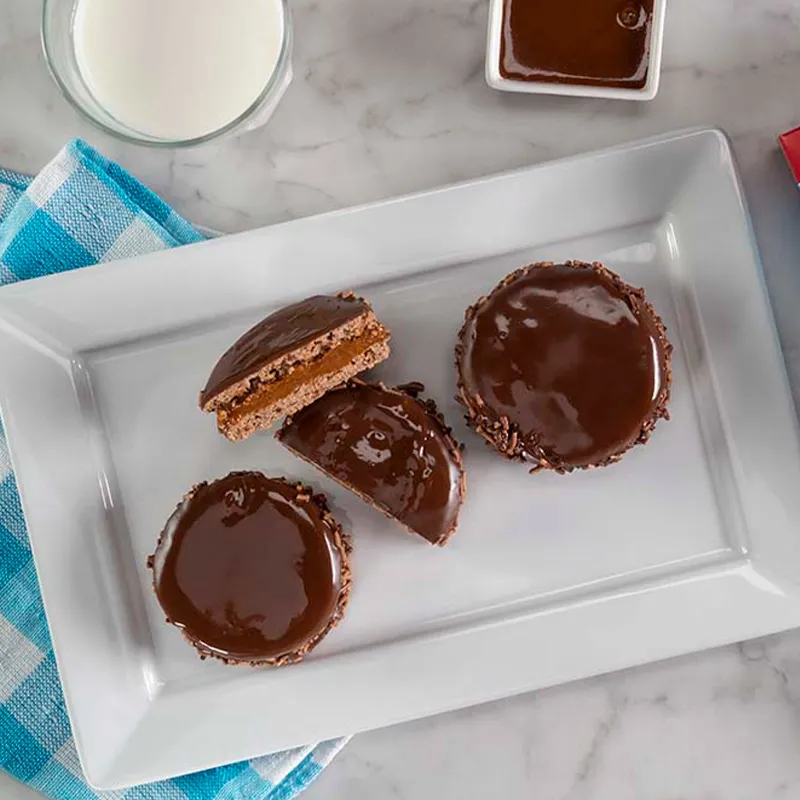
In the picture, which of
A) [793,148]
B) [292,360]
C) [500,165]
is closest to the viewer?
[292,360]

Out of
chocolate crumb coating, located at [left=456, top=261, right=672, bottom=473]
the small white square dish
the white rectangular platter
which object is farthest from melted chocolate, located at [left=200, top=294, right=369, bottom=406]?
the small white square dish

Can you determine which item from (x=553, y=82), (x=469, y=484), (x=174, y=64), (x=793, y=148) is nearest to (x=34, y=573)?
(x=469, y=484)

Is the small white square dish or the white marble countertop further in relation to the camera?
the white marble countertop

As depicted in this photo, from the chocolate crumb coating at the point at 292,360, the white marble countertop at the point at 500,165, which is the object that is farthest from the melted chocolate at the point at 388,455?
the white marble countertop at the point at 500,165

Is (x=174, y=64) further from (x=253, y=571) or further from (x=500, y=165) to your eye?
(x=253, y=571)

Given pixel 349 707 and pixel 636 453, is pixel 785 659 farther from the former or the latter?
pixel 349 707

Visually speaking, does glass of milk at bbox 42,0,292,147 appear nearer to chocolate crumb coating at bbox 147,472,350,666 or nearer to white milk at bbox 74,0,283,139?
white milk at bbox 74,0,283,139
